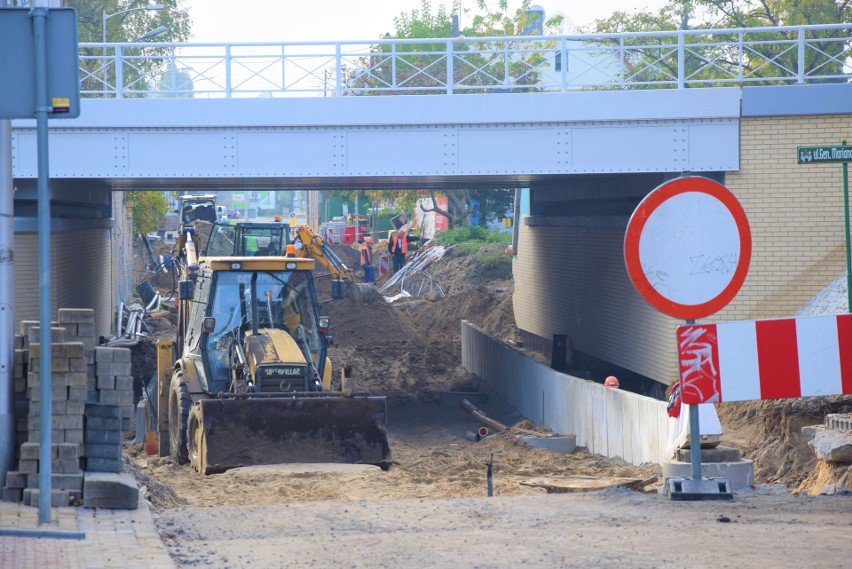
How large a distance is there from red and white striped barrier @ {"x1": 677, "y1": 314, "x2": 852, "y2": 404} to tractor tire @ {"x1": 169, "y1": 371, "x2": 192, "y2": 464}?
844 cm

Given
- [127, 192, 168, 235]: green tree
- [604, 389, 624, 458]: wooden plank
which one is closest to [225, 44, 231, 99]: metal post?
[604, 389, 624, 458]: wooden plank

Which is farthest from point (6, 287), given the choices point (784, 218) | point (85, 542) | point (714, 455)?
point (784, 218)

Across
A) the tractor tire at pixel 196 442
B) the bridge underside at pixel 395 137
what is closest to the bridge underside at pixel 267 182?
the bridge underside at pixel 395 137

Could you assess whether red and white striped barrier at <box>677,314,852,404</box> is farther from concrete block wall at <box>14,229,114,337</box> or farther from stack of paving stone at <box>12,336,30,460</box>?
concrete block wall at <box>14,229,114,337</box>

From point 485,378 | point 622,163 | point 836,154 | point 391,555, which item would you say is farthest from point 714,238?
point 485,378

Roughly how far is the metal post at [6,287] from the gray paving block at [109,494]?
0.60 m

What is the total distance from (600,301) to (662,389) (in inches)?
155

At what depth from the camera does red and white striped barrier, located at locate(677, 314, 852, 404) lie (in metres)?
6.77

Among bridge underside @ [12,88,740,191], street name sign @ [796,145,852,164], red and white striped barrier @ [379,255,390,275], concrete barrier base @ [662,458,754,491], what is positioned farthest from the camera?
red and white striped barrier @ [379,255,390,275]

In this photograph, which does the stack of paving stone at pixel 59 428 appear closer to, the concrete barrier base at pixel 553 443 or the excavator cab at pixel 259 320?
the excavator cab at pixel 259 320

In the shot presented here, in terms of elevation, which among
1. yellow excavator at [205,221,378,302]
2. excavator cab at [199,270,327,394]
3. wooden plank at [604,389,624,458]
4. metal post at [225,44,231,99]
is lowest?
wooden plank at [604,389,624,458]

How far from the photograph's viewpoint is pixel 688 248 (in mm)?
6762

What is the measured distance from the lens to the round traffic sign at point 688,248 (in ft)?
22.1

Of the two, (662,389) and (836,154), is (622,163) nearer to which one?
(662,389)
